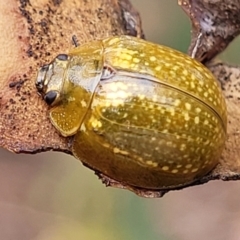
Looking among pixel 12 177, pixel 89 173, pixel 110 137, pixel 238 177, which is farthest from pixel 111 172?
pixel 12 177

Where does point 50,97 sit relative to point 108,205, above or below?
above

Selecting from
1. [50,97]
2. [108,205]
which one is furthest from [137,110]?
[108,205]

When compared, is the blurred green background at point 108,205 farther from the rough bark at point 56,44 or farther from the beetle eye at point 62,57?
the beetle eye at point 62,57

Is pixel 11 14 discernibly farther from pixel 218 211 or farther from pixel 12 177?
pixel 218 211

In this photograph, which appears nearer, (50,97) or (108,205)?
(50,97)

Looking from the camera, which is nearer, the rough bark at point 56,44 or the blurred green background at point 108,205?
the rough bark at point 56,44

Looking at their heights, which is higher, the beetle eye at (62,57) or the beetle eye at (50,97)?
the beetle eye at (62,57)

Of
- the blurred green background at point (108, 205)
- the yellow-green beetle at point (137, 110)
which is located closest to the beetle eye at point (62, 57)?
the yellow-green beetle at point (137, 110)

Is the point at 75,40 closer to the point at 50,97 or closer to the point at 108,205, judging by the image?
the point at 50,97
